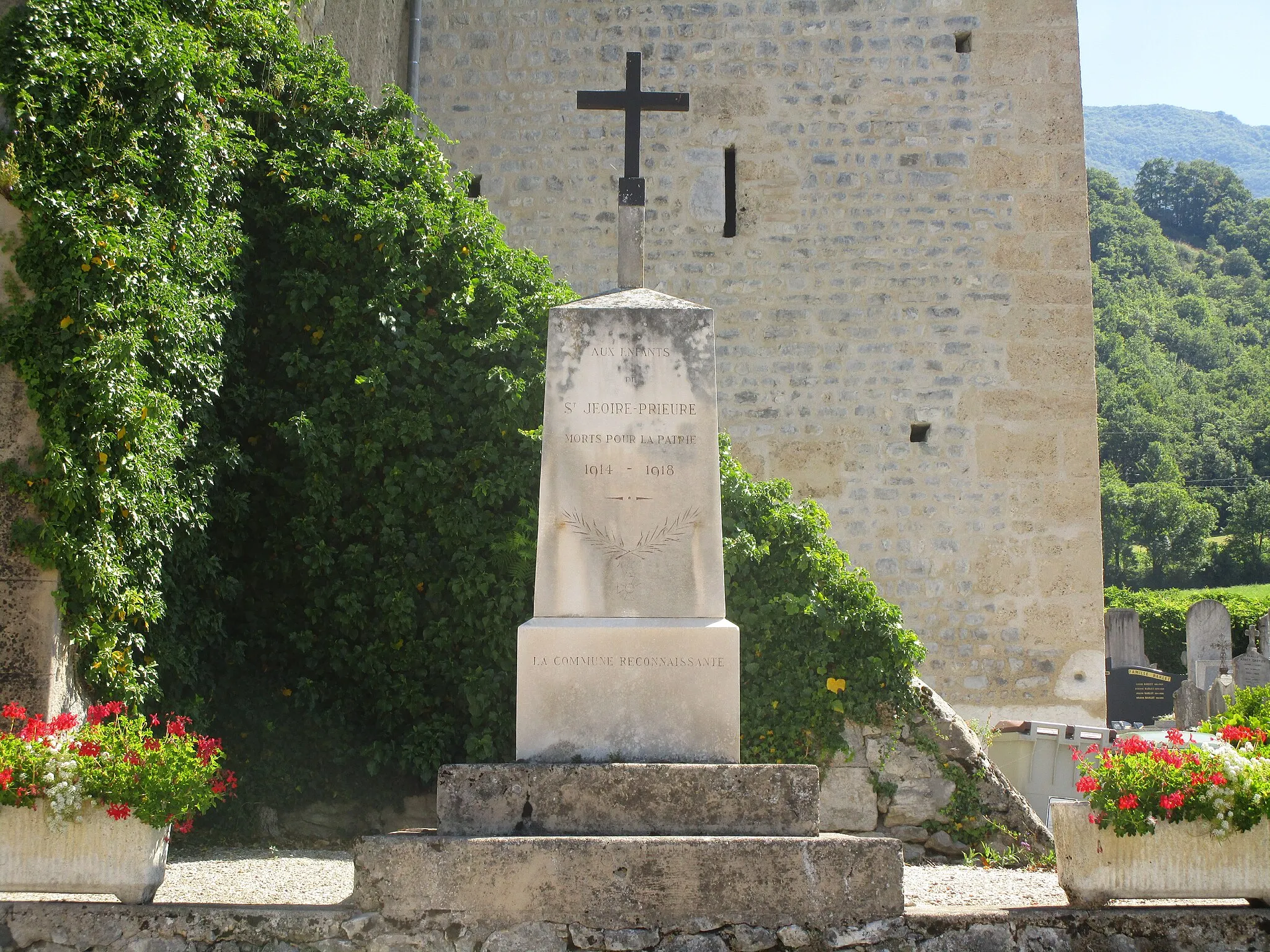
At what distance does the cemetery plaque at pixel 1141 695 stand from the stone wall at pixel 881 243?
843 cm

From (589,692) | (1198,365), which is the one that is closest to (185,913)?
(589,692)

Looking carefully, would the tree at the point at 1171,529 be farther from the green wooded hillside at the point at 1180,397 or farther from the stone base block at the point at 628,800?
the stone base block at the point at 628,800

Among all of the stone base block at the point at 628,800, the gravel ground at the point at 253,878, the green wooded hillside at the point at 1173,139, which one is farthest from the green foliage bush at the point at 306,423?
the green wooded hillside at the point at 1173,139

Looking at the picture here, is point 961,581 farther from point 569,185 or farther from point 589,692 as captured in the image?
point 589,692

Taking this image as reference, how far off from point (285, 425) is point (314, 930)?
3.27 metres

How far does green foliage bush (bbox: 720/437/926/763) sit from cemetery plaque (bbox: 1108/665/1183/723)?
38.9 ft

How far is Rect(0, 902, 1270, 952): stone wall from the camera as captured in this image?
3887 mm

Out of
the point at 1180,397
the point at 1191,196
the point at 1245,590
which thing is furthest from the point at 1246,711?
the point at 1191,196

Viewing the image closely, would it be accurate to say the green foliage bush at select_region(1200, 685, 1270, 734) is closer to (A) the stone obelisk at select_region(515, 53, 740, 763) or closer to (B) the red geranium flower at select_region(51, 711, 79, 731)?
(A) the stone obelisk at select_region(515, 53, 740, 763)

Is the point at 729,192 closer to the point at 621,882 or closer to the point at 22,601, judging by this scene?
the point at 22,601

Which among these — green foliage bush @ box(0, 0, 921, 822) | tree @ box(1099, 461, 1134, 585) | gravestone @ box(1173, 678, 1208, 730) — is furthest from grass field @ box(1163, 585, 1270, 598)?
green foliage bush @ box(0, 0, 921, 822)

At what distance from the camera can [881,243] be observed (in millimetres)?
9984

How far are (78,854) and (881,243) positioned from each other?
7763mm

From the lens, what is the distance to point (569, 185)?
1025 centimetres
